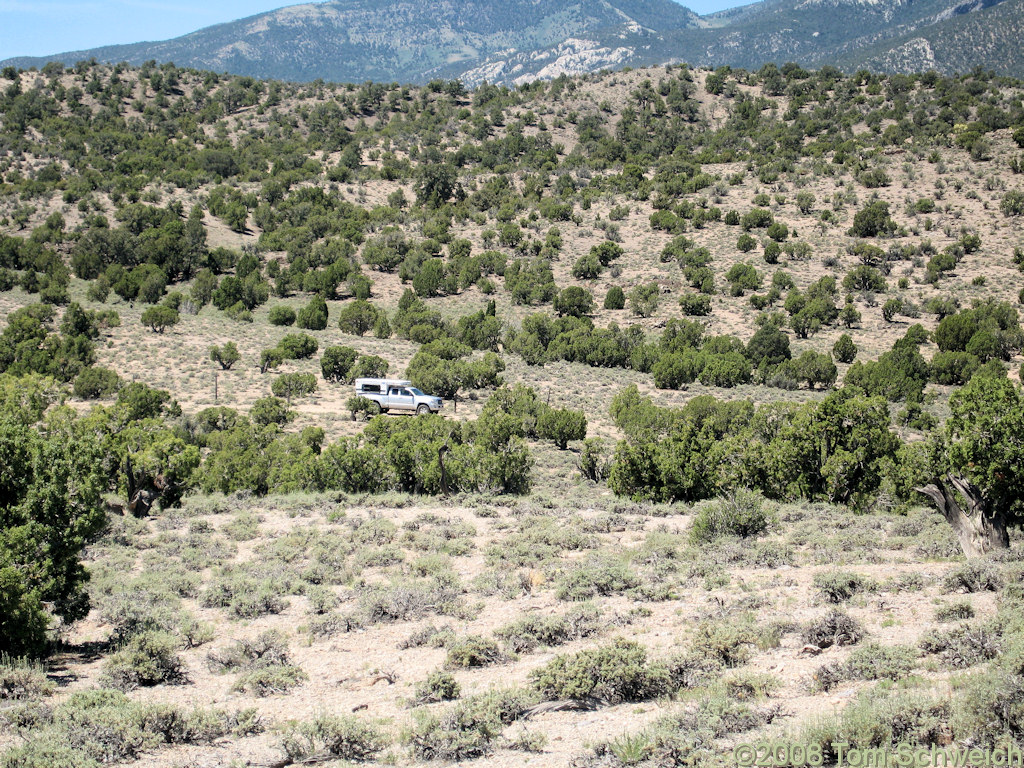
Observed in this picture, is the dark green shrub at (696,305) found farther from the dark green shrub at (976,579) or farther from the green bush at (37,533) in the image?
the green bush at (37,533)

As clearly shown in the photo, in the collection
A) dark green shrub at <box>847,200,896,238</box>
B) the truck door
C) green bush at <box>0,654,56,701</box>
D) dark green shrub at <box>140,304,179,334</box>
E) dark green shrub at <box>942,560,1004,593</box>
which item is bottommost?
the truck door

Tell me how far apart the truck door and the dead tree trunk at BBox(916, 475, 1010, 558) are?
2109 centimetres

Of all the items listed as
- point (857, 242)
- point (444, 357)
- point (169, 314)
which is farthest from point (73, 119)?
point (857, 242)

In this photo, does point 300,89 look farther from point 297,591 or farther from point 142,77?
point 297,591

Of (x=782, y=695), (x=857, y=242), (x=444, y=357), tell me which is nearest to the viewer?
(x=782, y=695)

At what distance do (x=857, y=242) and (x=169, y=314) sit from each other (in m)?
46.3

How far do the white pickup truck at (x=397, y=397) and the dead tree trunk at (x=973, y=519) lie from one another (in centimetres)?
2067

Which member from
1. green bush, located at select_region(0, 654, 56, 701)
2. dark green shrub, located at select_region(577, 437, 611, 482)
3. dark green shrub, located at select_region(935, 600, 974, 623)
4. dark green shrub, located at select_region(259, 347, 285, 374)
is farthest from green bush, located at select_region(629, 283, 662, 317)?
green bush, located at select_region(0, 654, 56, 701)

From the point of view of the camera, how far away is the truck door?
29.4 m

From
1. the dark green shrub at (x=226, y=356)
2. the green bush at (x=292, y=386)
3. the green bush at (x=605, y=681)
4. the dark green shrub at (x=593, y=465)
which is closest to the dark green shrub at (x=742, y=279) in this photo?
the green bush at (x=292, y=386)

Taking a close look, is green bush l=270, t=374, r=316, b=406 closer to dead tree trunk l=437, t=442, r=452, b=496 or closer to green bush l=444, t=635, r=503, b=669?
dead tree trunk l=437, t=442, r=452, b=496

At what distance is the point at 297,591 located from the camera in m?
11.0

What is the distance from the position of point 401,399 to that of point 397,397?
227mm

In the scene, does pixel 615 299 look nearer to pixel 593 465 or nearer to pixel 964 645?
pixel 593 465
